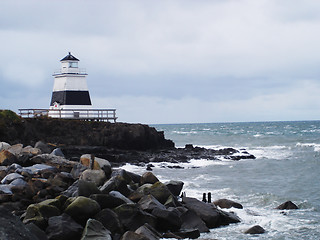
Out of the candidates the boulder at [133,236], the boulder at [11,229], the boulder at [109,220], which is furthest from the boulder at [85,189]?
the boulder at [11,229]

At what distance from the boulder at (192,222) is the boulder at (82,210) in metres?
2.52

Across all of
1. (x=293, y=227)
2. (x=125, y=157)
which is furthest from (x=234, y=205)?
(x=125, y=157)

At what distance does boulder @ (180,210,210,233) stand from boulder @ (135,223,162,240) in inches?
52.2

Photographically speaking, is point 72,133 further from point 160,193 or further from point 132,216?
point 132,216

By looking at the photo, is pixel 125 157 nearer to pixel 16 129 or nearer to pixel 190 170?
pixel 190 170

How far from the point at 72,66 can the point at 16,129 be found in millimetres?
9321

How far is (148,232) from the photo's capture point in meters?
11.1

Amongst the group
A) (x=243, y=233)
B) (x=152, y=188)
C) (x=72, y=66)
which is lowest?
(x=243, y=233)

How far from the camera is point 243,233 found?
1277cm

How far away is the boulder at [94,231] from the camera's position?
408 inches

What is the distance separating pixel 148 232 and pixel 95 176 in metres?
3.98

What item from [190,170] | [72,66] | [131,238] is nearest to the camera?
[131,238]

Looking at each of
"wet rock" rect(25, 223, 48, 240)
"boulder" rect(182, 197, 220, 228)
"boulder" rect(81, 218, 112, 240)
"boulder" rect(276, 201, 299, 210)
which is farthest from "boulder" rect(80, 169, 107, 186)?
"boulder" rect(276, 201, 299, 210)

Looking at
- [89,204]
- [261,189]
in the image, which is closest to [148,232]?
[89,204]
